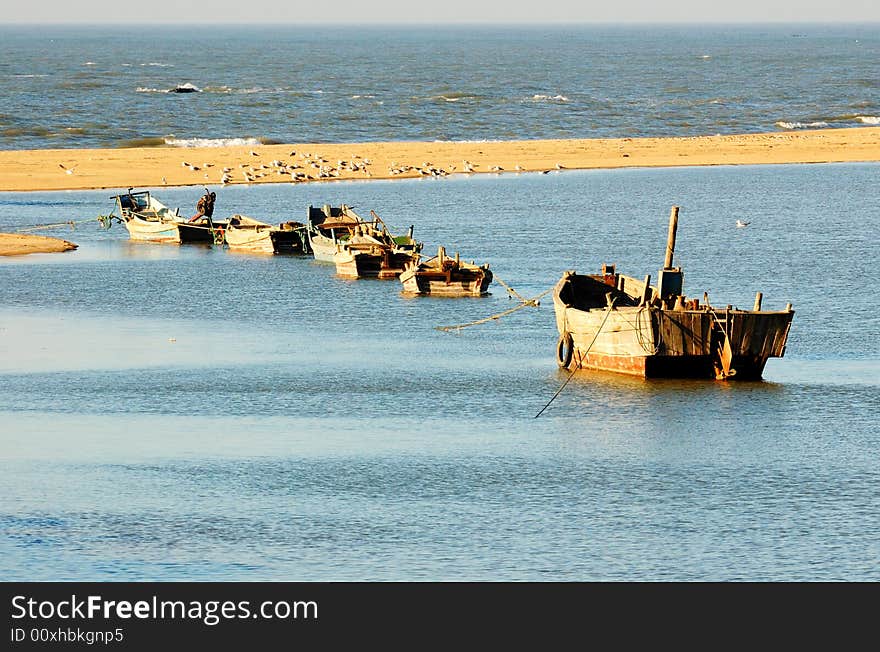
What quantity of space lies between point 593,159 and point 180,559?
84413 millimetres

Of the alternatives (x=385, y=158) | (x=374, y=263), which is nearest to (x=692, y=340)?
(x=374, y=263)

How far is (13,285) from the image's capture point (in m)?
64.5

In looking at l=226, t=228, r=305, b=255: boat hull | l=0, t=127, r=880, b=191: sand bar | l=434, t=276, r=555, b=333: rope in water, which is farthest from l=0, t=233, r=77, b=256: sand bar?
l=434, t=276, r=555, b=333: rope in water

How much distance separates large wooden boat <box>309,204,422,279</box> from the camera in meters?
66.8

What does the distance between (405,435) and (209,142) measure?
90531 millimetres

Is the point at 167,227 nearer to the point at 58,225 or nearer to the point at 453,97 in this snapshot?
the point at 58,225

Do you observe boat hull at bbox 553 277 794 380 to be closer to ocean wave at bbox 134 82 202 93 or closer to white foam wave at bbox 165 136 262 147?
Answer: white foam wave at bbox 165 136 262 147

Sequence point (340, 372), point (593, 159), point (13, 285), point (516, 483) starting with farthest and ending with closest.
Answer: point (593, 159) < point (13, 285) < point (340, 372) < point (516, 483)

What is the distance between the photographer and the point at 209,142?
4985 inches

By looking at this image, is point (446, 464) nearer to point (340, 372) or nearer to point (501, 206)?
point (340, 372)

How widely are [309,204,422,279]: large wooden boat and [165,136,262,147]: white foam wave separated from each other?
2069 inches

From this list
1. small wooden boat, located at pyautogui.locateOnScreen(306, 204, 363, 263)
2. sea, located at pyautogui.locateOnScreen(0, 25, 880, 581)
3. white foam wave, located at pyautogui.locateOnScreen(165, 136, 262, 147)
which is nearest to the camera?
sea, located at pyautogui.locateOnScreen(0, 25, 880, 581)

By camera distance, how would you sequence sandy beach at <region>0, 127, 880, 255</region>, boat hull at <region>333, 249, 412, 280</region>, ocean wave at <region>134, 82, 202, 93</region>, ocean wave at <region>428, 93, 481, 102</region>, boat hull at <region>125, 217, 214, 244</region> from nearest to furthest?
boat hull at <region>333, 249, 412, 280</region> < boat hull at <region>125, 217, 214, 244</region> < sandy beach at <region>0, 127, 880, 255</region> < ocean wave at <region>428, 93, 481, 102</region> < ocean wave at <region>134, 82, 202, 93</region>

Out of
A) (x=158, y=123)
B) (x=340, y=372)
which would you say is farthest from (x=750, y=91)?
(x=340, y=372)
